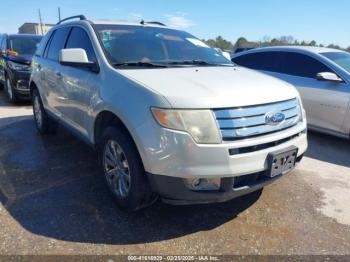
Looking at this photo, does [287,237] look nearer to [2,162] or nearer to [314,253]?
[314,253]

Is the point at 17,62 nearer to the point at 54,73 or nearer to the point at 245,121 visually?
the point at 54,73

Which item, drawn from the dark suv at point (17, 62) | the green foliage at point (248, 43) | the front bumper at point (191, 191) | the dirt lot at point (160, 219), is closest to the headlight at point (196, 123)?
the front bumper at point (191, 191)

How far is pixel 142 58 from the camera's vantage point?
10.9 ft

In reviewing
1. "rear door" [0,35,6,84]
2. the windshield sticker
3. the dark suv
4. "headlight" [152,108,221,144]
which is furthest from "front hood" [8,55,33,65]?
"headlight" [152,108,221,144]

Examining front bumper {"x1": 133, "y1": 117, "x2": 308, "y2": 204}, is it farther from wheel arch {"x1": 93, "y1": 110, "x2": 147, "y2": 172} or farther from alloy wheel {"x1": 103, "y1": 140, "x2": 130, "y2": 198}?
alloy wheel {"x1": 103, "y1": 140, "x2": 130, "y2": 198}

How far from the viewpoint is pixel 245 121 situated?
2453mm

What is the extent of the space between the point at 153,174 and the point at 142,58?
1.38m

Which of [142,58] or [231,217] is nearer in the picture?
[231,217]

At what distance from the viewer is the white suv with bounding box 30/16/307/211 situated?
7.79ft

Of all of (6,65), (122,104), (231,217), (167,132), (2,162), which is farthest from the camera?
(6,65)

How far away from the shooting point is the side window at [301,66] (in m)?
5.45

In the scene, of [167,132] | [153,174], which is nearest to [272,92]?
[167,132]

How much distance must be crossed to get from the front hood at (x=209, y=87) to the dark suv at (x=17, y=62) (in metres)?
5.76

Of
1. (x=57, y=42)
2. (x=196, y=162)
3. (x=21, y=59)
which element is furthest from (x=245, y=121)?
(x=21, y=59)
